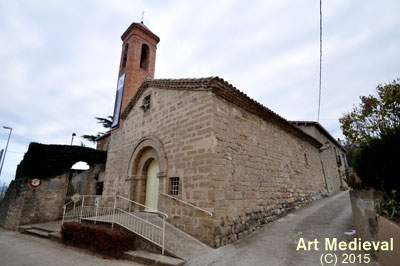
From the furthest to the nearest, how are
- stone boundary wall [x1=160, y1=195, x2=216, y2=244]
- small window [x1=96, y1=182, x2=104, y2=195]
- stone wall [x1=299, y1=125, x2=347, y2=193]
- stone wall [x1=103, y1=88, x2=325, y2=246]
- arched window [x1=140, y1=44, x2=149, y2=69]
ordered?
stone wall [x1=299, y1=125, x2=347, y2=193] < arched window [x1=140, y1=44, x2=149, y2=69] < small window [x1=96, y1=182, x2=104, y2=195] < stone wall [x1=103, y1=88, x2=325, y2=246] < stone boundary wall [x1=160, y1=195, x2=216, y2=244]

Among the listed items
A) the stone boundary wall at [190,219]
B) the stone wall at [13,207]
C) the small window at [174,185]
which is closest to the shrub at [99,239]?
the stone boundary wall at [190,219]

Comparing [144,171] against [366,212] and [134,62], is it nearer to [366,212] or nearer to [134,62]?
[366,212]

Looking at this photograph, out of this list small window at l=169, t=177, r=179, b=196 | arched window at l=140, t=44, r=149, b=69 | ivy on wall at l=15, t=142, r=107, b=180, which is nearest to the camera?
small window at l=169, t=177, r=179, b=196

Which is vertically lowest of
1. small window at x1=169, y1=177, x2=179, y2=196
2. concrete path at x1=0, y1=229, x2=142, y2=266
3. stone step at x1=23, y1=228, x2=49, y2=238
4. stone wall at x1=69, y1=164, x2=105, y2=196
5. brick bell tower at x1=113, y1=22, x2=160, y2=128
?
concrete path at x1=0, y1=229, x2=142, y2=266

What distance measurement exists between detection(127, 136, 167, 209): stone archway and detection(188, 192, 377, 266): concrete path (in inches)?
163

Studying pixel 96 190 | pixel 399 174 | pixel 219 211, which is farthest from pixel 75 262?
pixel 96 190

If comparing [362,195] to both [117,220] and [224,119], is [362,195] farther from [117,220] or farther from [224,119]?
[117,220]

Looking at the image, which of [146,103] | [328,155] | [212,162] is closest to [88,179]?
[146,103]

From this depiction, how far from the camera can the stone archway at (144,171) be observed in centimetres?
908

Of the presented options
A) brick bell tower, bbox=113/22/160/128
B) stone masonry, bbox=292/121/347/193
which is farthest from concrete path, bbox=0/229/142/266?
stone masonry, bbox=292/121/347/193

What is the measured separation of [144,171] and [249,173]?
4.47 metres

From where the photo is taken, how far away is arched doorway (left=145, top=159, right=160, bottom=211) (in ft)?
29.5

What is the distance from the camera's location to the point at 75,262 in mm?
5359

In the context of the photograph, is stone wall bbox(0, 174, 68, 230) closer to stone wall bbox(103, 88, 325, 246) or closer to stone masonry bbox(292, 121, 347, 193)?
stone wall bbox(103, 88, 325, 246)
